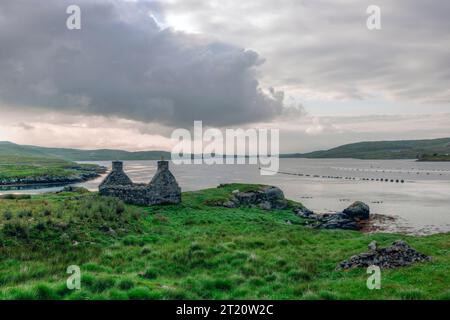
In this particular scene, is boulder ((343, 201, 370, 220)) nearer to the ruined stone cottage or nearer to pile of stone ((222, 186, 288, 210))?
pile of stone ((222, 186, 288, 210))

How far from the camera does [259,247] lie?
74.0 ft

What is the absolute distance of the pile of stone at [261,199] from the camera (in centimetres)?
5381

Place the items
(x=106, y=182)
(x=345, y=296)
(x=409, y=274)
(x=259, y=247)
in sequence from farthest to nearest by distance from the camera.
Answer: (x=106, y=182), (x=259, y=247), (x=409, y=274), (x=345, y=296)

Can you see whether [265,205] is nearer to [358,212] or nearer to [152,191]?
[358,212]

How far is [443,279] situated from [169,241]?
16716 mm

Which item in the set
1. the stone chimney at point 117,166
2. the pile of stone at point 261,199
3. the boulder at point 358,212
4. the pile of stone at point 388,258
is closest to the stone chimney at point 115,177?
the stone chimney at point 117,166

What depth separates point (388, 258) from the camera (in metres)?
16.2

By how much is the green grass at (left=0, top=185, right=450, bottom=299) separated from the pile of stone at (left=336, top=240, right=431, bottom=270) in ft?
2.18

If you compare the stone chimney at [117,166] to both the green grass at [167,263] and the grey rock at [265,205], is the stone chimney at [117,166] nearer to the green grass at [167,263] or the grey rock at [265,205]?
the green grass at [167,263]

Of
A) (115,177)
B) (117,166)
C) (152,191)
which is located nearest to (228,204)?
(152,191)

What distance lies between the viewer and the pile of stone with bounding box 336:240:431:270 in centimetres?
1588
